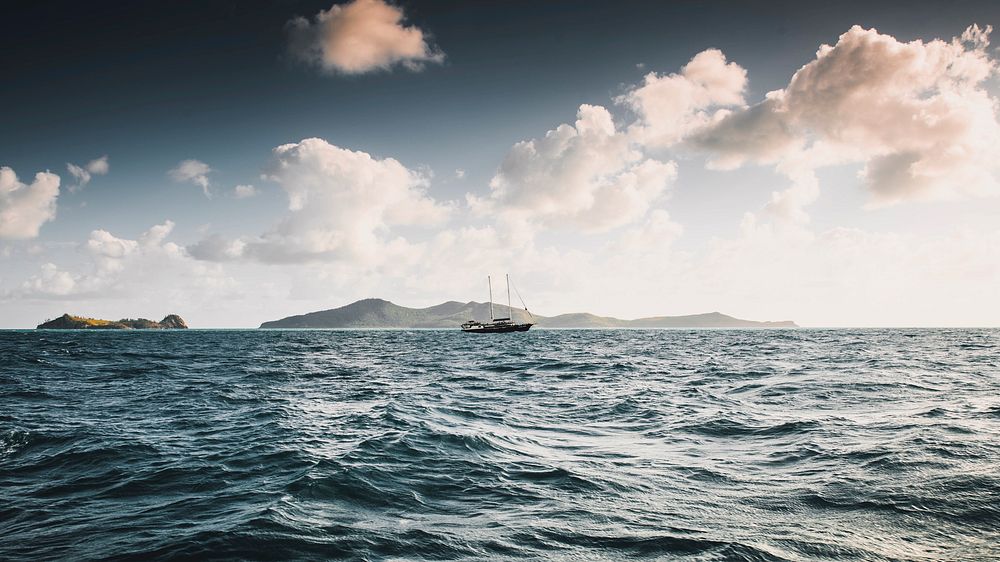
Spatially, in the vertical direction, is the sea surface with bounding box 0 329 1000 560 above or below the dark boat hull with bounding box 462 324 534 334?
above

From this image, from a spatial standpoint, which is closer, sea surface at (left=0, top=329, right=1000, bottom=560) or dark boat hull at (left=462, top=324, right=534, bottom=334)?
sea surface at (left=0, top=329, right=1000, bottom=560)

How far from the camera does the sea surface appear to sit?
315 inches

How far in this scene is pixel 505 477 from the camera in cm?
1198

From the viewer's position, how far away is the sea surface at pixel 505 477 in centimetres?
801

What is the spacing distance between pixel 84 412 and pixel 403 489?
17143mm

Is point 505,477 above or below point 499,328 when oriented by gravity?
above

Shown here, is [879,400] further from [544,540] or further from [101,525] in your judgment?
[101,525]

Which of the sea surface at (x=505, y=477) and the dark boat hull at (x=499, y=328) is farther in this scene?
the dark boat hull at (x=499, y=328)

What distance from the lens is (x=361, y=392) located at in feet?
90.1

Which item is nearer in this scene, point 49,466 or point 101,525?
point 101,525

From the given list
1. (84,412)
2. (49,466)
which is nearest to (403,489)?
(49,466)

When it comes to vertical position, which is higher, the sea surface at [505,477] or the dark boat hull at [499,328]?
the sea surface at [505,477]

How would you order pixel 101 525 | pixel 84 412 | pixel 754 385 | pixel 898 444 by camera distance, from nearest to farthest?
pixel 101 525, pixel 898 444, pixel 84 412, pixel 754 385

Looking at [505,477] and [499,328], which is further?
[499,328]
